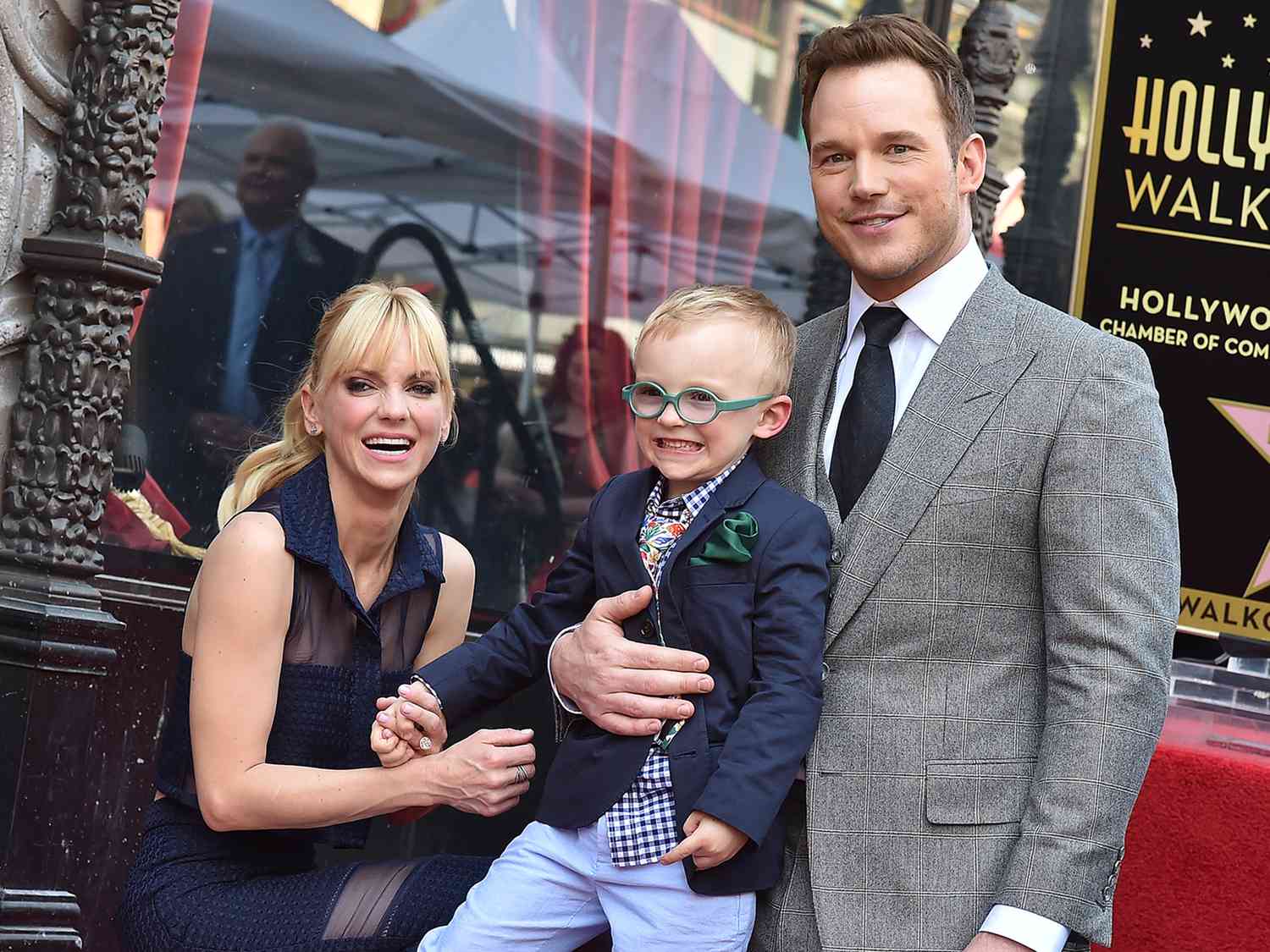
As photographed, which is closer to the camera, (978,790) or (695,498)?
(978,790)

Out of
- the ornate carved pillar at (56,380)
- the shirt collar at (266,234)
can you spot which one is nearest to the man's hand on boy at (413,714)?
the ornate carved pillar at (56,380)

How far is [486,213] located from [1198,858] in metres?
2.78

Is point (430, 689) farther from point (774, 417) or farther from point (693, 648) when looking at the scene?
point (774, 417)

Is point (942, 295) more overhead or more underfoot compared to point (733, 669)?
more overhead

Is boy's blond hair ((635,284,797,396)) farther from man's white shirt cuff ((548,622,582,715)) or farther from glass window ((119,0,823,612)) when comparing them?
glass window ((119,0,823,612))

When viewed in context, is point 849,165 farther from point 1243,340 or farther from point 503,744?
point 1243,340

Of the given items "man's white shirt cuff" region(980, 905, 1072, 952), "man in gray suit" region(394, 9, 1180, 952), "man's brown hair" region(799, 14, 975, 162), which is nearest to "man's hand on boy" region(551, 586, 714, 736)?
"man in gray suit" region(394, 9, 1180, 952)

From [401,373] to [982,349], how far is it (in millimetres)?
1019

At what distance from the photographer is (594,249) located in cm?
466

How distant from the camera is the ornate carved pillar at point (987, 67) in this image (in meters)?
4.18

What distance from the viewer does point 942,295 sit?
2248 mm

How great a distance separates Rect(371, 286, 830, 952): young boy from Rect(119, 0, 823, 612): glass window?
2.08m

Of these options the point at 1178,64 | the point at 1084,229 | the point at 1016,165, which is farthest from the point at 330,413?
the point at 1016,165

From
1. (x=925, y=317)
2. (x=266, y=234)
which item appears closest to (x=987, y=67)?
(x=266, y=234)
